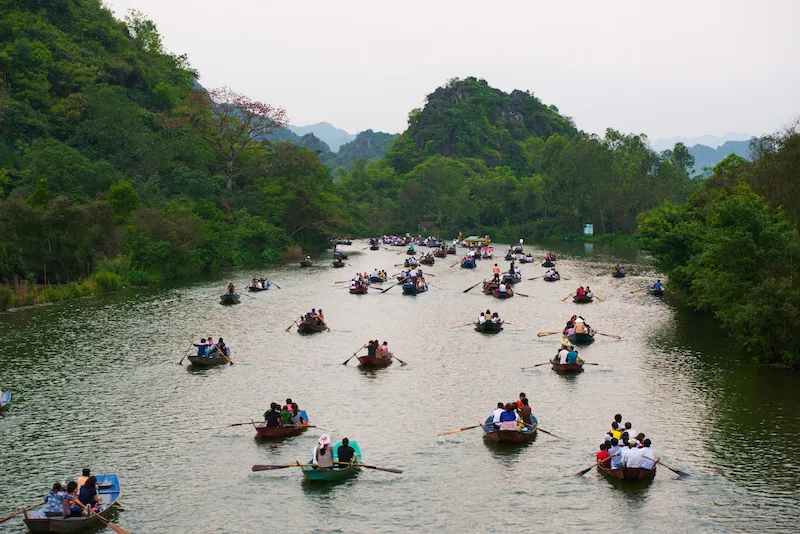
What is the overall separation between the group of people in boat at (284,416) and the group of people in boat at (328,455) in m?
3.53

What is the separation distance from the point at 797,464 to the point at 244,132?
3180 inches

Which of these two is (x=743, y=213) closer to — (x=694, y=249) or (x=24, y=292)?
(x=694, y=249)

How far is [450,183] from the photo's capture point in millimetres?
137875

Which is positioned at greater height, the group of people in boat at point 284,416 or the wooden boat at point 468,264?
the wooden boat at point 468,264

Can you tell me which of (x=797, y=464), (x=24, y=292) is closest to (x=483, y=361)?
(x=797, y=464)

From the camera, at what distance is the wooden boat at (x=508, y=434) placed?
80.5ft

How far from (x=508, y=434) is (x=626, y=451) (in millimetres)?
4156

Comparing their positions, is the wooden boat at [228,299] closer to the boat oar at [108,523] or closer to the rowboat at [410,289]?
the rowboat at [410,289]

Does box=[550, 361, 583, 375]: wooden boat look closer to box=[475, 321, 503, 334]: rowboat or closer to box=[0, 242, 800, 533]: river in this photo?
box=[0, 242, 800, 533]: river

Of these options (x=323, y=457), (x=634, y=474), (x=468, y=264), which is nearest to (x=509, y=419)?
(x=634, y=474)

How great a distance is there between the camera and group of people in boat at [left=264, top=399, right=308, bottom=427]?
25.4 m

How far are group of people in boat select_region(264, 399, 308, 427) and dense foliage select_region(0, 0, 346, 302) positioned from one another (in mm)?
32908

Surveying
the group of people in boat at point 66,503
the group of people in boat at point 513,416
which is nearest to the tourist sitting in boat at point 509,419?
the group of people in boat at point 513,416

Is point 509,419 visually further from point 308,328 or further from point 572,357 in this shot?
point 308,328
